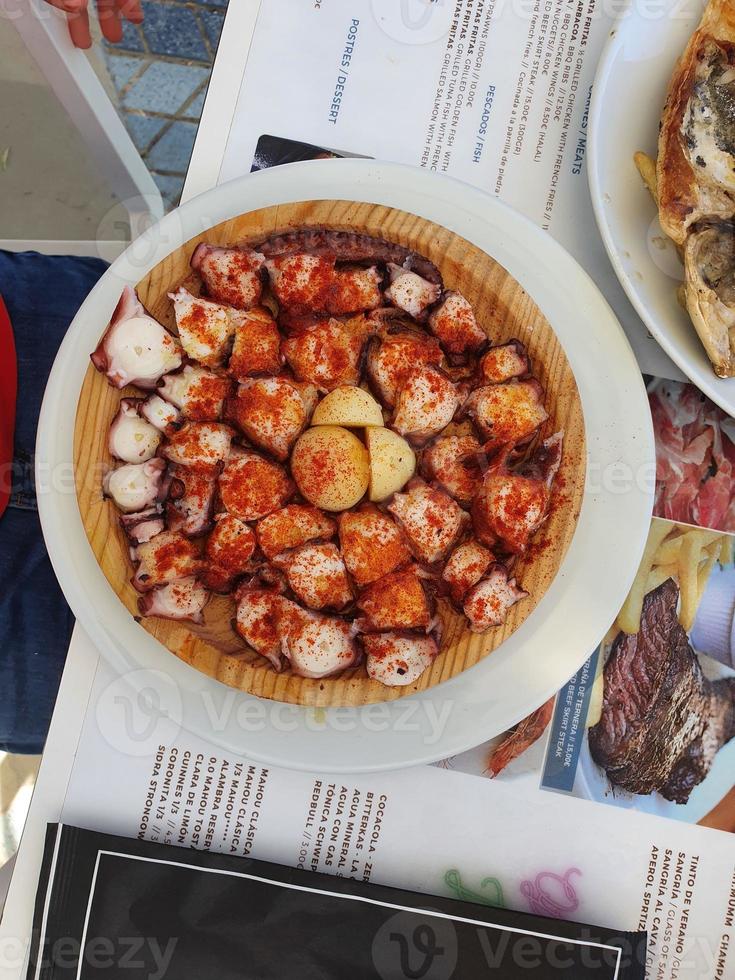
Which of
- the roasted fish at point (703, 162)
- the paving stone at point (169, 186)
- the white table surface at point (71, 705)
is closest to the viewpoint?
the roasted fish at point (703, 162)

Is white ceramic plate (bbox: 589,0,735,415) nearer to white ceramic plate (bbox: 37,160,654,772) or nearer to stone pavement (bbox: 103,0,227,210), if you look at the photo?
white ceramic plate (bbox: 37,160,654,772)

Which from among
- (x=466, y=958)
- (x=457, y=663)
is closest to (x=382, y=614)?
(x=457, y=663)

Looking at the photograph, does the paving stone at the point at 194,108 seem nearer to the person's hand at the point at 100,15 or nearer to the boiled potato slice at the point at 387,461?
the person's hand at the point at 100,15

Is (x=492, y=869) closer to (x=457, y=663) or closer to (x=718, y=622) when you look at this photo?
(x=457, y=663)

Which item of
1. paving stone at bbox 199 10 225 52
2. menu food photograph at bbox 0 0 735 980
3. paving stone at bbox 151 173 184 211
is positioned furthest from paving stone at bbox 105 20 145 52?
menu food photograph at bbox 0 0 735 980

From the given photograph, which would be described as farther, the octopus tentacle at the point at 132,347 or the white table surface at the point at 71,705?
the white table surface at the point at 71,705

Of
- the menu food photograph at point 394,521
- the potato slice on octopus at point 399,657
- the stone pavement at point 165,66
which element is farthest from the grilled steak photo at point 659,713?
the stone pavement at point 165,66

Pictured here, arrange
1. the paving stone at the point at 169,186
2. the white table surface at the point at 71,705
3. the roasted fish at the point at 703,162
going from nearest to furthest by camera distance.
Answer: the roasted fish at the point at 703,162
the white table surface at the point at 71,705
the paving stone at the point at 169,186
